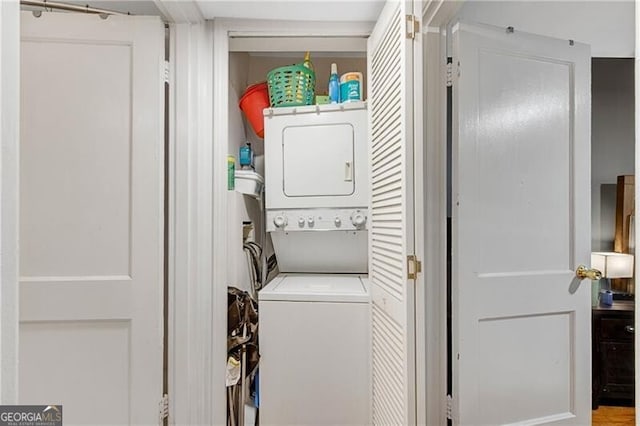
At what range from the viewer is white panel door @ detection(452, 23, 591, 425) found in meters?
1.51

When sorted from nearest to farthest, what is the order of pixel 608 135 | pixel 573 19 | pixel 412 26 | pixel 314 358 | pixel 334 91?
pixel 608 135
pixel 412 26
pixel 573 19
pixel 314 358
pixel 334 91

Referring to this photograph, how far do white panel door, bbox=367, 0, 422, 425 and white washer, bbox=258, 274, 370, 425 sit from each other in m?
0.09

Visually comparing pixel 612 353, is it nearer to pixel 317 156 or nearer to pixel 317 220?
pixel 317 220

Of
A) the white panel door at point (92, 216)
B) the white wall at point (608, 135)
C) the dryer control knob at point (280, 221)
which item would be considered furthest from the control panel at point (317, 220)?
the white wall at point (608, 135)

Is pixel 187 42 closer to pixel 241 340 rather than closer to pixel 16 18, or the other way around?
pixel 16 18

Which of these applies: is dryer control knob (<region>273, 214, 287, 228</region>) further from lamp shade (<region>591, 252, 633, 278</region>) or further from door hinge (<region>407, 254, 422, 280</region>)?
lamp shade (<region>591, 252, 633, 278</region>)

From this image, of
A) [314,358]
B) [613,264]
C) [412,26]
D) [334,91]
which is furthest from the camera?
[334,91]

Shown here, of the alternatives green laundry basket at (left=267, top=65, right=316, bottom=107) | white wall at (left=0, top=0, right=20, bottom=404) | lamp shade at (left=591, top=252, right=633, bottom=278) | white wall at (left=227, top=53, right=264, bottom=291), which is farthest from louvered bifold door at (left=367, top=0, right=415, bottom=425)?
white wall at (left=0, top=0, right=20, bottom=404)

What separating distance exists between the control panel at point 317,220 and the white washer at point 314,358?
44 cm

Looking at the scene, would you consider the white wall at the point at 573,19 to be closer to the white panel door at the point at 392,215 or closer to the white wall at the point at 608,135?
the white wall at the point at 608,135

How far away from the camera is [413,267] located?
1.34 metres

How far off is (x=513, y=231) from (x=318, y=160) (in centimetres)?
113

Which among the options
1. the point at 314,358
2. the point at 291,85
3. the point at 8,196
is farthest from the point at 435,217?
the point at 8,196

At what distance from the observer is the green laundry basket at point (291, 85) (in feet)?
7.16
